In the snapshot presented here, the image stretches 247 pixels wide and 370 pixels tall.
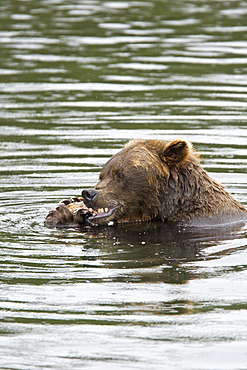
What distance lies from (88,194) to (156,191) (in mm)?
812

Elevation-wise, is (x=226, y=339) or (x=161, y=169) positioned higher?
(x=161, y=169)

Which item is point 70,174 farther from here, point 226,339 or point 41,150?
point 226,339

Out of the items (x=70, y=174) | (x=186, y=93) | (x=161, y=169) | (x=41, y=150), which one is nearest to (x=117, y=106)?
(x=186, y=93)

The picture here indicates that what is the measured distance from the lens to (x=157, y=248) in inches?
409

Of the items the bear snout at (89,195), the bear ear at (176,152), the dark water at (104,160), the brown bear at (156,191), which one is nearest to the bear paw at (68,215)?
the brown bear at (156,191)

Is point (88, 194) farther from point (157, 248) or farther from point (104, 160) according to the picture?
point (104, 160)

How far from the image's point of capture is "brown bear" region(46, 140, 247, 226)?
11.1 metres

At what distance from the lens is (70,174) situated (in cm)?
1386

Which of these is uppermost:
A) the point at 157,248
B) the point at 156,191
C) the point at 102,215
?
the point at 156,191

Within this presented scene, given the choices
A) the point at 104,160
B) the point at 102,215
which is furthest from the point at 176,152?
the point at 104,160

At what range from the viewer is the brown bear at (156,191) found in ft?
36.4

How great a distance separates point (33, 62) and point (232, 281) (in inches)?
A: 509

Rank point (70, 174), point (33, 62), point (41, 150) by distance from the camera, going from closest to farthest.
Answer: point (70, 174) < point (41, 150) < point (33, 62)

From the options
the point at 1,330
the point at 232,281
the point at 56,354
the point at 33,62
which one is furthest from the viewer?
the point at 33,62
